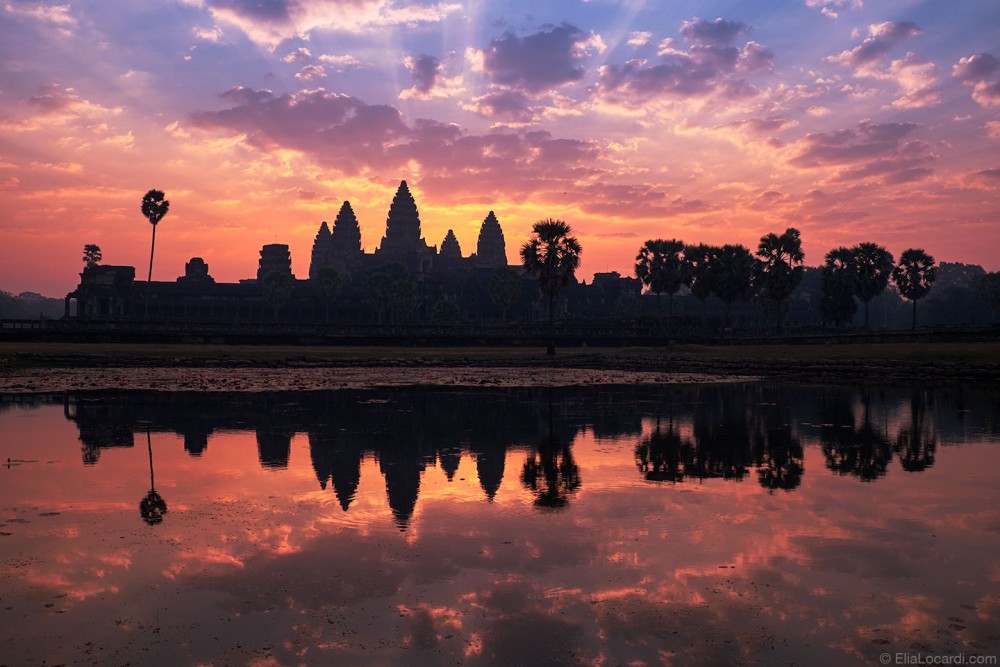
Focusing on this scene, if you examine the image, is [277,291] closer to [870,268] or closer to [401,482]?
[870,268]

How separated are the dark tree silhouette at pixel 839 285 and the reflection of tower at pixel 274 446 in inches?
3544

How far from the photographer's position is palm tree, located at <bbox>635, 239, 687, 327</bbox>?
10138 centimetres

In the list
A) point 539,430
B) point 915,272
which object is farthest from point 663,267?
point 539,430

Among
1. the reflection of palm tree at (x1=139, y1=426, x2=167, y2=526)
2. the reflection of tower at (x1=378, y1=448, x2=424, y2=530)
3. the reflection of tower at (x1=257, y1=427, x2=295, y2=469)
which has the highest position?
the reflection of palm tree at (x1=139, y1=426, x2=167, y2=526)

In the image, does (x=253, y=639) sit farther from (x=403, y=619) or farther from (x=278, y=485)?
(x=278, y=485)

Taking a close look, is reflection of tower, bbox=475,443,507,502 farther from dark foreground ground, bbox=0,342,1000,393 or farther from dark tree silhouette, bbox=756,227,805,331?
dark tree silhouette, bbox=756,227,805,331

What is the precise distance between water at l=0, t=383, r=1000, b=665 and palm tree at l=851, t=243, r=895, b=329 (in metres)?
82.8

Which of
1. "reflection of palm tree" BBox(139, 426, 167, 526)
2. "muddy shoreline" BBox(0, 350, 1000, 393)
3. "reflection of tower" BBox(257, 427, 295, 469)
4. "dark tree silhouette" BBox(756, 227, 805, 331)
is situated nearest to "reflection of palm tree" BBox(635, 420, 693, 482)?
"reflection of tower" BBox(257, 427, 295, 469)

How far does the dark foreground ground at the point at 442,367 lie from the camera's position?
3925 centimetres

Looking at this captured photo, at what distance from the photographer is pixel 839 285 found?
320 feet

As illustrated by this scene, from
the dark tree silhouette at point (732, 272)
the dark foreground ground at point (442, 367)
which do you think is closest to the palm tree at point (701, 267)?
the dark tree silhouette at point (732, 272)

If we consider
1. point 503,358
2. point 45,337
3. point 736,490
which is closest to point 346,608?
point 736,490

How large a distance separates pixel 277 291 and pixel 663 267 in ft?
251

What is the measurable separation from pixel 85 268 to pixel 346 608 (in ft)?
552
